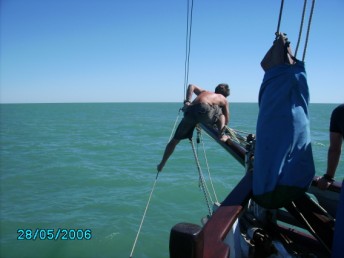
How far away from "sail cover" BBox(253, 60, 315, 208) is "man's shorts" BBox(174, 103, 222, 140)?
3.61m

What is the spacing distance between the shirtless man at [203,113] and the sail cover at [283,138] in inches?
138

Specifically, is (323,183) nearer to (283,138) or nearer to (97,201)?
(283,138)

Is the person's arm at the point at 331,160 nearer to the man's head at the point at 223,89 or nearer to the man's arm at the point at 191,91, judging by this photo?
the man's head at the point at 223,89

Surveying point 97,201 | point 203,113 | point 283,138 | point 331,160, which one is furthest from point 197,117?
point 97,201

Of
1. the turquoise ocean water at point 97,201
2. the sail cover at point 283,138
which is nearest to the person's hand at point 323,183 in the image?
the sail cover at point 283,138

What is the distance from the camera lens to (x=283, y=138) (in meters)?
1.79

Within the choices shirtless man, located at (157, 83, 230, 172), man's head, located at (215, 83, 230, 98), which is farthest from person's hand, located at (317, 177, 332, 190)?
man's head, located at (215, 83, 230, 98)

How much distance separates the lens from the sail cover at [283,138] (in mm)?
1795

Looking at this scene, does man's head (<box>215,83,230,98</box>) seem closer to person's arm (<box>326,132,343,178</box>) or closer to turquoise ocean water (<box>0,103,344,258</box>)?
person's arm (<box>326,132,343,178</box>)

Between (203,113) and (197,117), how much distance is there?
0.49 ft

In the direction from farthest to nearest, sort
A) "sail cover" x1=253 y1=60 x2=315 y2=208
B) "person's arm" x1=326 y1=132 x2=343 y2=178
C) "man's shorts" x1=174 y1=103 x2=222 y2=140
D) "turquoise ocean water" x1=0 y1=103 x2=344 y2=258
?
"turquoise ocean water" x1=0 y1=103 x2=344 y2=258, "man's shorts" x1=174 y1=103 x2=222 y2=140, "person's arm" x1=326 y1=132 x2=343 y2=178, "sail cover" x1=253 y1=60 x2=315 y2=208

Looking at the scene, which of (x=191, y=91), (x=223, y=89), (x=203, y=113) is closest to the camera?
(x=203, y=113)

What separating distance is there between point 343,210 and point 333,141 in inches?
25.1

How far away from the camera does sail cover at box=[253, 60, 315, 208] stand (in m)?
1.79
